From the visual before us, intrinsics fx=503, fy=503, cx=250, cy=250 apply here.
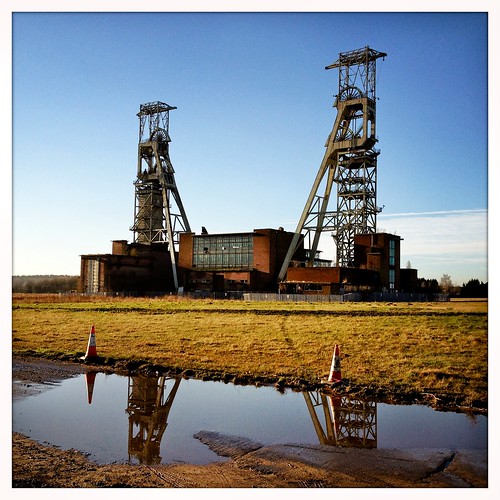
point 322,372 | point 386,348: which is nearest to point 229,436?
point 322,372

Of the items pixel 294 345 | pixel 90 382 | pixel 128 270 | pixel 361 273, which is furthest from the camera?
pixel 128 270

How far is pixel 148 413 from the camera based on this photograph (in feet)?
25.4

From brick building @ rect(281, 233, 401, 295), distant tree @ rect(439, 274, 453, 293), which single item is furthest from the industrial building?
distant tree @ rect(439, 274, 453, 293)

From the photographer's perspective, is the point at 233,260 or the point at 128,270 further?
the point at 233,260

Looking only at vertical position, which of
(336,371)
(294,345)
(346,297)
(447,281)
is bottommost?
(346,297)

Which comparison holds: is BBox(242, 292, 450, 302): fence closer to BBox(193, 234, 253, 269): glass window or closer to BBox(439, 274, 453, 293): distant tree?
BBox(193, 234, 253, 269): glass window

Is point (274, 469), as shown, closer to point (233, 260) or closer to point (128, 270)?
point (128, 270)

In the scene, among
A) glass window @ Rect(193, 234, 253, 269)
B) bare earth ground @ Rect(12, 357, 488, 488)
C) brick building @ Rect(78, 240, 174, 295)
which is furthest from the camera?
glass window @ Rect(193, 234, 253, 269)

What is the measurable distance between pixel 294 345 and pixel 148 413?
19.1 ft

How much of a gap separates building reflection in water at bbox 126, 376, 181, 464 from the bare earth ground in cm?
40

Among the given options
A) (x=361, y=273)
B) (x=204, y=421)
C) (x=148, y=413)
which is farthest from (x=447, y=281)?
(x=361, y=273)

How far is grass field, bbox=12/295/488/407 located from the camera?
934 cm

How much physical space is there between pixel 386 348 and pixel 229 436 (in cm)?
645
